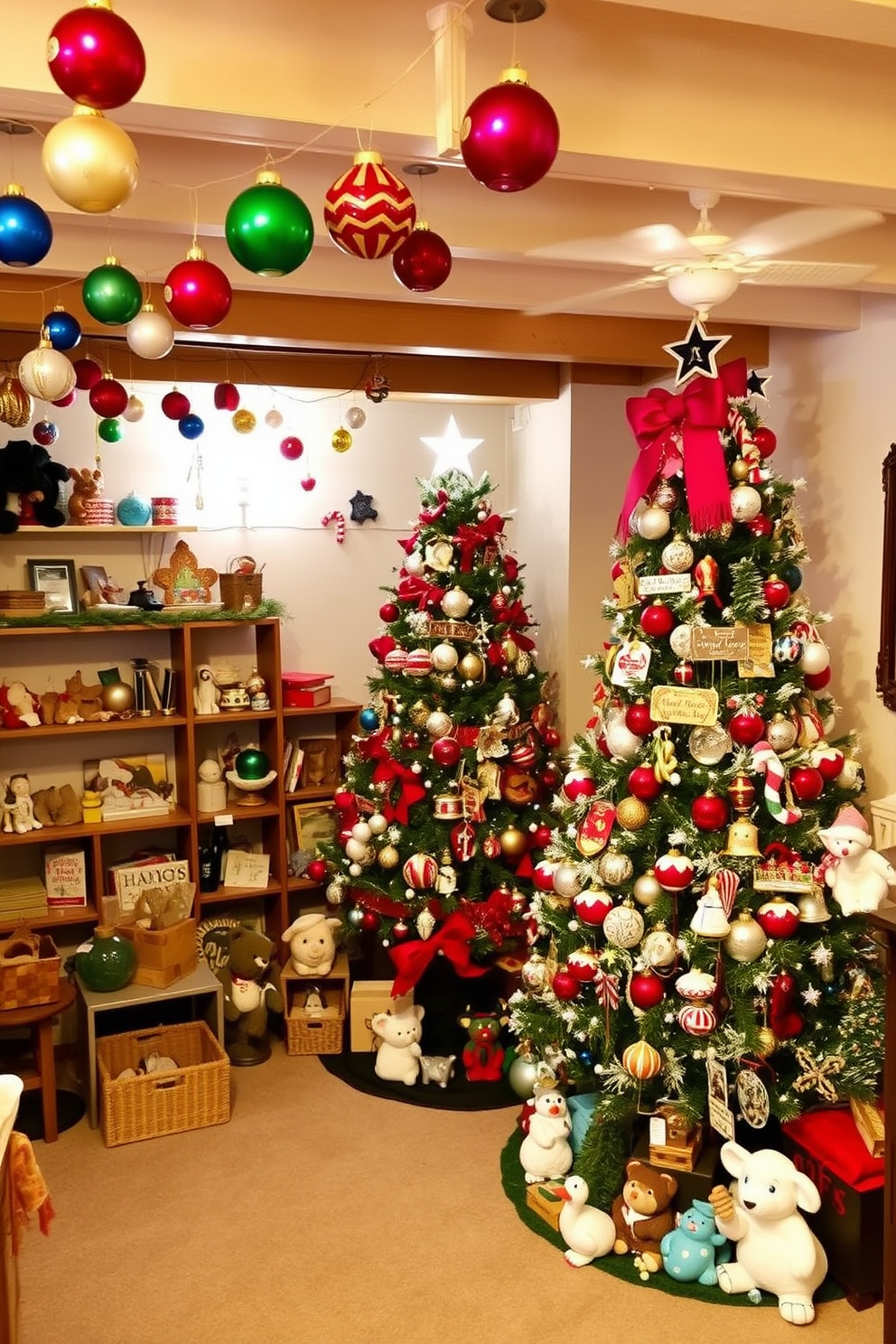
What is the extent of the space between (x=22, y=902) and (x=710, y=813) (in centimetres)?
255

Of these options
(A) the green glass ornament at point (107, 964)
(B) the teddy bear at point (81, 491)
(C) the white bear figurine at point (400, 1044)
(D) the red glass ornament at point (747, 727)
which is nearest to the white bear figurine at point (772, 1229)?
(D) the red glass ornament at point (747, 727)

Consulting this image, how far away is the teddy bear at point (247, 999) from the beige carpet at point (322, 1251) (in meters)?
0.35

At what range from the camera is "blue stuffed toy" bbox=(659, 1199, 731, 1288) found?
2816 mm

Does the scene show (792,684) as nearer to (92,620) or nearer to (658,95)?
(658,95)

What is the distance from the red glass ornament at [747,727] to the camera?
2.92 m

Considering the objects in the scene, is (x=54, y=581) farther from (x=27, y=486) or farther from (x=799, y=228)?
(x=799, y=228)

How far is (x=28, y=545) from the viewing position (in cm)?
427

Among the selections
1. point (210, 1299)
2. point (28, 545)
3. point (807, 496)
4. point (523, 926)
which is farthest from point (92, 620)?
point (807, 496)

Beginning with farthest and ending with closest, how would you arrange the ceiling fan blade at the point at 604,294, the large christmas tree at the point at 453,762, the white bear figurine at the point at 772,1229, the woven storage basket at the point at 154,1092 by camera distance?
the large christmas tree at the point at 453,762 → the woven storage basket at the point at 154,1092 → the white bear figurine at the point at 772,1229 → the ceiling fan blade at the point at 604,294

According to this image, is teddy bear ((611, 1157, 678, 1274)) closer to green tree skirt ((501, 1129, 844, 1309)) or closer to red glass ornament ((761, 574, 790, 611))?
green tree skirt ((501, 1129, 844, 1309))

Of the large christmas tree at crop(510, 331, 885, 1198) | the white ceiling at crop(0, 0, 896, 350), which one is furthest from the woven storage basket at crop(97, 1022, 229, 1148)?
the white ceiling at crop(0, 0, 896, 350)

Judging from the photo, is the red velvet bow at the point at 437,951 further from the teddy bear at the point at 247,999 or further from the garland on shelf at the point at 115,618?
the garland on shelf at the point at 115,618

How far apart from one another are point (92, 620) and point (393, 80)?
100.0 inches

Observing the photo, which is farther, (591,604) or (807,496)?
(591,604)
